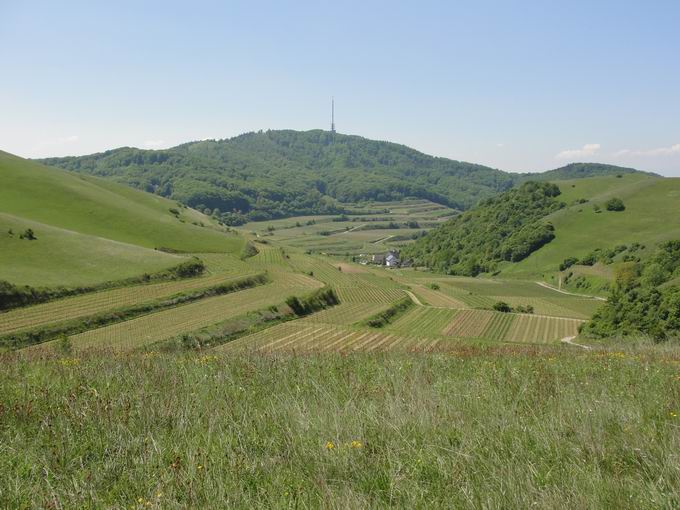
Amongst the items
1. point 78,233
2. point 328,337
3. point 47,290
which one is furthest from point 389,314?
point 78,233

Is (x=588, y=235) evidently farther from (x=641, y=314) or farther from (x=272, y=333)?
(x=272, y=333)

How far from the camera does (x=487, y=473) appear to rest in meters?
4.34

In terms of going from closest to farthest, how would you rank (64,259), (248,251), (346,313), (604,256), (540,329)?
(64,259) → (346,313) → (540,329) → (248,251) → (604,256)

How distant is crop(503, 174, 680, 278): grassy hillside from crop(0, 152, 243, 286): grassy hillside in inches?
3942

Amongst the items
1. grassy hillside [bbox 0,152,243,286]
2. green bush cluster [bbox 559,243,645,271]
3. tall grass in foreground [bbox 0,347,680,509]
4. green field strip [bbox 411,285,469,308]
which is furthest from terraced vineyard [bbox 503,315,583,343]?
green bush cluster [bbox 559,243,645,271]

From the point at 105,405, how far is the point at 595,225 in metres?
192

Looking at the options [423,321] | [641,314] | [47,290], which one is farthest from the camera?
[423,321]

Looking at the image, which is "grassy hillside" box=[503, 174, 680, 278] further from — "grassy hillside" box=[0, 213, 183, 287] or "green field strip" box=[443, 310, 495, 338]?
"grassy hillside" box=[0, 213, 183, 287]

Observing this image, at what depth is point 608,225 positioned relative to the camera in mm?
171875

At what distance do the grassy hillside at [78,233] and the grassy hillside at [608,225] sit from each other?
100136mm

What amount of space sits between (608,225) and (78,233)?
160269 mm

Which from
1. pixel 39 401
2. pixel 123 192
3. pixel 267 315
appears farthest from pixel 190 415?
pixel 123 192

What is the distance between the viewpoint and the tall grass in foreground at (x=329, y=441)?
3949 mm

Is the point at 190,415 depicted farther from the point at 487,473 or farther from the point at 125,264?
the point at 125,264
